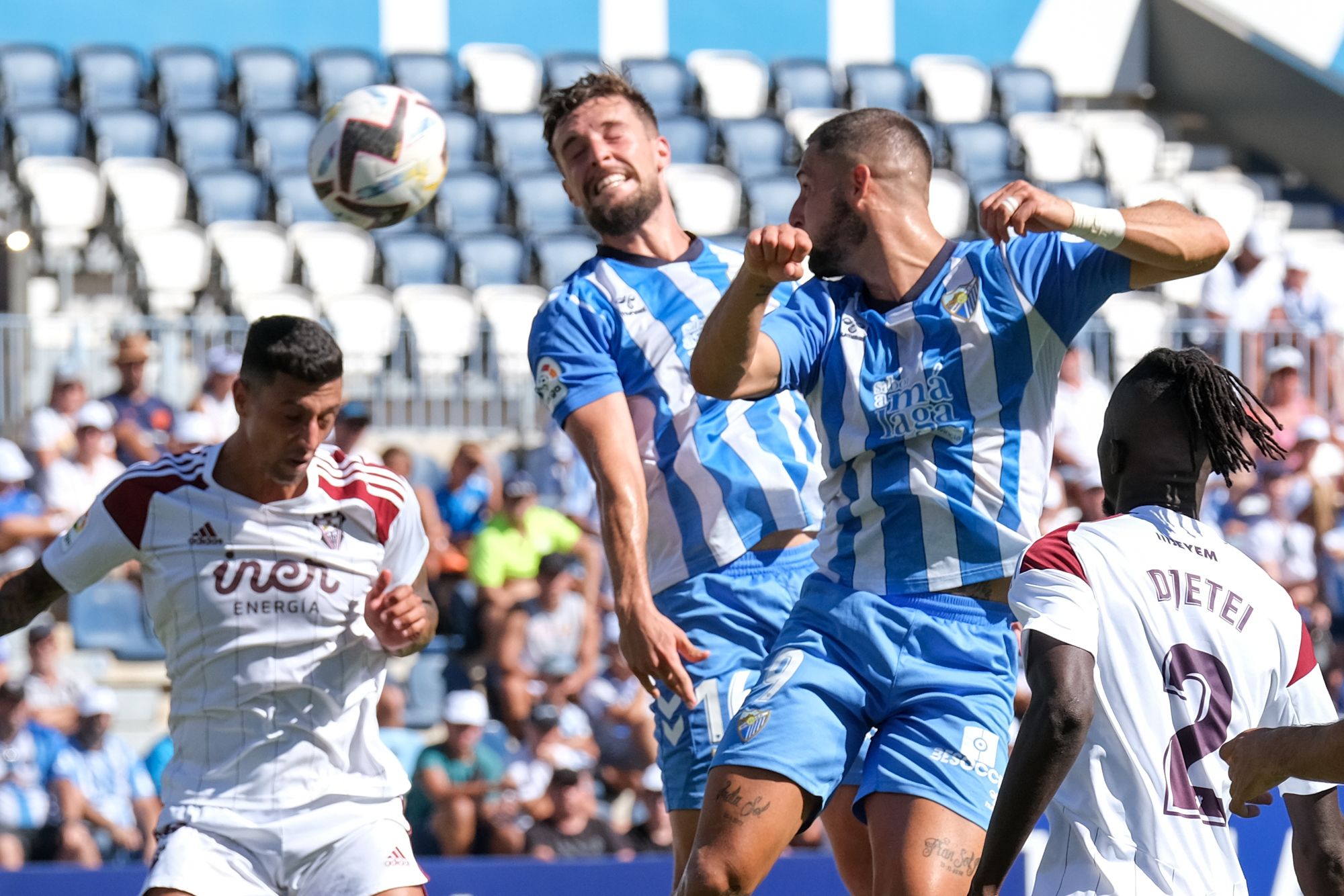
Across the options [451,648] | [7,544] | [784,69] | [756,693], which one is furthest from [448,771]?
[784,69]

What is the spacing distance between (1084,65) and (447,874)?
13.7 metres

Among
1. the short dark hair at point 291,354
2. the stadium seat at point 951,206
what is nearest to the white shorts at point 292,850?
the short dark hair at point 291,354

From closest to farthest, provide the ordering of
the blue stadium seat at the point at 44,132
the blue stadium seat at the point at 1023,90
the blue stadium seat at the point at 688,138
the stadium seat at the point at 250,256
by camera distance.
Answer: the stadium seat at the point at 250,256 < the blue stadium seat at the point at 44,132 < the blue stadium seat at the point at 688,138 < the blue stadium seat at the point at 1023,90

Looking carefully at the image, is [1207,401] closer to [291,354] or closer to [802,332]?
[802,332]

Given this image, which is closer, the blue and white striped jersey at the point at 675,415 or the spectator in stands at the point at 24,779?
the blue and white striped jersey at the point at 675,415

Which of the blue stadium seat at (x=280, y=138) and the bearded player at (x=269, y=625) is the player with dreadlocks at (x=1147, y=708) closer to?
the bearded player at (x=269, y=625)

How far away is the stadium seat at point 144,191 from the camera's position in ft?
46.2

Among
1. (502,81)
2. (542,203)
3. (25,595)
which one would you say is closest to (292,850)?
(25,595)

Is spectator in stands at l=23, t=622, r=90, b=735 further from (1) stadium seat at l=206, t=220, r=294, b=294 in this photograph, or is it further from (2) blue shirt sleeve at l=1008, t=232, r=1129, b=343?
(2) blue shirt sleeve at l=1008, t=232, r=1129, b=343

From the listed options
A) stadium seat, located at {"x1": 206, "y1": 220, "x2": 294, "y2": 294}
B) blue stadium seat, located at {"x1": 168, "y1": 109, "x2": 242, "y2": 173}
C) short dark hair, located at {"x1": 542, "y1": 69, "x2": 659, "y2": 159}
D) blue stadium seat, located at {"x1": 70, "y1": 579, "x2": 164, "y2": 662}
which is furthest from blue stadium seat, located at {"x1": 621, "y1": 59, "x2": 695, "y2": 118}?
short dark hair, located at {"x1": 542, "y1": 69, "x2": 659, "y2": 159}

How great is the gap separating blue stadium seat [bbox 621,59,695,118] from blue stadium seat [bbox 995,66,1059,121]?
3.31 metres

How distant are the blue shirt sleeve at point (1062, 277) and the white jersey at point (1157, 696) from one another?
1.11m

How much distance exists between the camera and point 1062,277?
418 centimetres

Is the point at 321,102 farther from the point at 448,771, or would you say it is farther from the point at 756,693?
the point at 756,693
